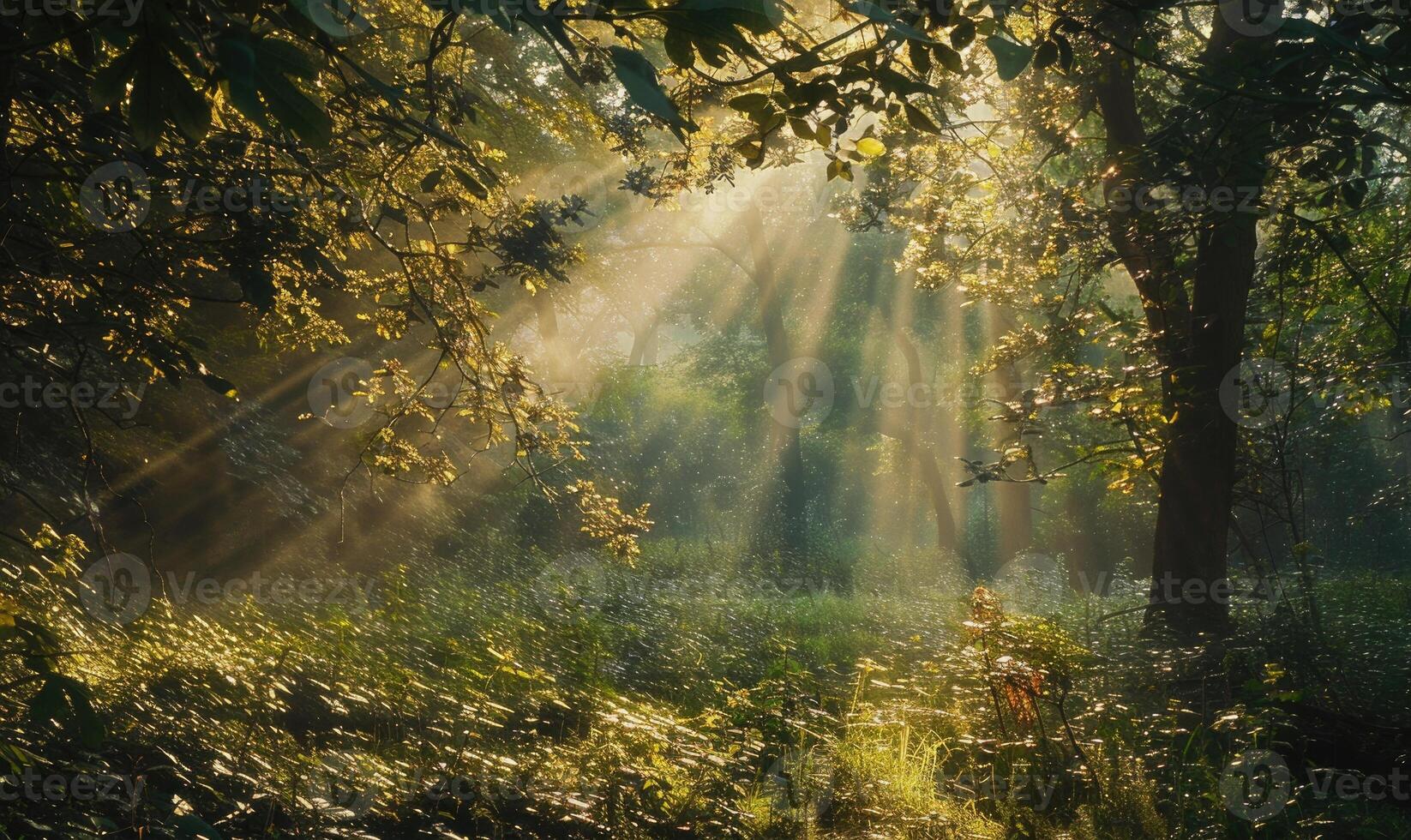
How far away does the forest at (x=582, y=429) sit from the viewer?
2.99 m

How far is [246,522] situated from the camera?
10500mm

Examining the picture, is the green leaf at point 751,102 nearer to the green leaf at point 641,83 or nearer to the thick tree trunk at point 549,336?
the green leaf at point 641,83

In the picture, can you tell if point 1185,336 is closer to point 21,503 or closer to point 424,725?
point 424,725

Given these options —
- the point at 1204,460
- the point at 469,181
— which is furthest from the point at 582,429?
the point at 1204,460

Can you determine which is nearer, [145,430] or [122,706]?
[122,706]

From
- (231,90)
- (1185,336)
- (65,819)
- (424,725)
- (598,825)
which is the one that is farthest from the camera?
(1185,336)

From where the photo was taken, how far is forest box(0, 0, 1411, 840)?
299 cm

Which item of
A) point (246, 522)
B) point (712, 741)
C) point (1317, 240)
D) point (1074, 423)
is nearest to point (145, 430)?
point (246, 522)

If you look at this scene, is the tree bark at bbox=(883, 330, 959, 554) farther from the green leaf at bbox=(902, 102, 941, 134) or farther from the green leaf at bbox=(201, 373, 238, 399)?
the green leaf at bbox=(902, 102, 941, 134)

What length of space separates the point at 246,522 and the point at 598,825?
801 cm

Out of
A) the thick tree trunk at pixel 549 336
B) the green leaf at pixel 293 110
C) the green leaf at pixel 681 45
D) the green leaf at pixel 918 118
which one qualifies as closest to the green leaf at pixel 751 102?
the green leaf at pixel 918 118

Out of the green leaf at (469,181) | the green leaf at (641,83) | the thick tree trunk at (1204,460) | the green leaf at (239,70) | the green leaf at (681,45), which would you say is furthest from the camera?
the thick tree trunk at (1204,460)

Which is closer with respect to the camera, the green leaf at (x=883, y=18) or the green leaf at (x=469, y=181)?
the green leaf at (x=883, y=18)

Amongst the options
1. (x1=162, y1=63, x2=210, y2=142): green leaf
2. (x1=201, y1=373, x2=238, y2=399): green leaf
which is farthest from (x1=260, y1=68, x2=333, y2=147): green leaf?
(x1=201, y1=373, x2=238, y2=399): green leaf
